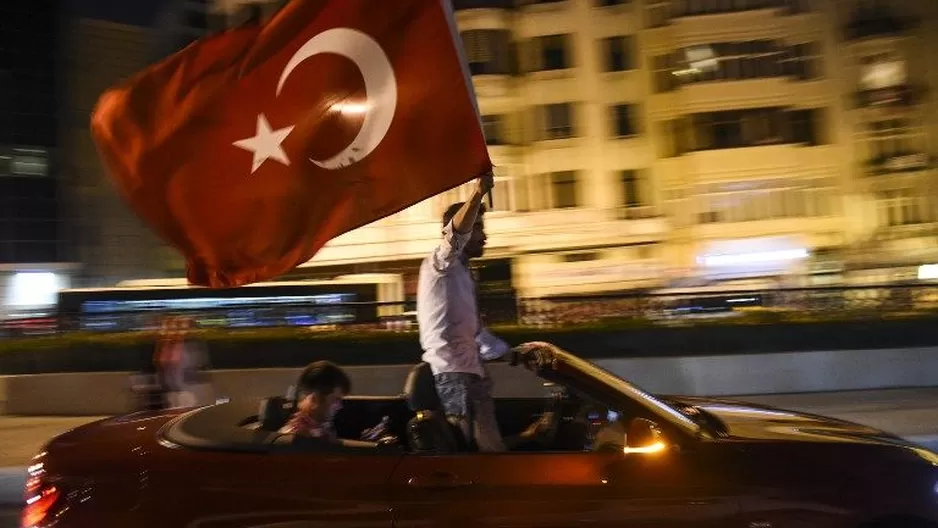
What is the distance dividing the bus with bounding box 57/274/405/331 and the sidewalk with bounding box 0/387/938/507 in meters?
2.13

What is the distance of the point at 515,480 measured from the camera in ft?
11.4

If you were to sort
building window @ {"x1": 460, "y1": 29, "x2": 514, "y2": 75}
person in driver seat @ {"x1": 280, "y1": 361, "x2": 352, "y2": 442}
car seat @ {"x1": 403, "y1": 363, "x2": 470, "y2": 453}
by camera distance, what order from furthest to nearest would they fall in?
1. building window @ {"x1": 460, "y1": 29, "x2": 514, "y2": 75}
2. person in driver seat @ {"x1": 280, "y1": 361, "x2": 352, "y2": 442}
3. car seat @ {"x1": 403, "y1": 363, "x2": 470, "y2": 453}

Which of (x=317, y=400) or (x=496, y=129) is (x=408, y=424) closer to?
(x=317, y=400)

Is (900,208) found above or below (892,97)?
below

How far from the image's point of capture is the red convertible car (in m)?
3.41

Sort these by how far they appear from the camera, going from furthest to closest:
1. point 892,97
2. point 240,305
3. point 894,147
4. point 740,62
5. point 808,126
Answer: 1. point 740,62
2. point 808,126
3. point 894,147
4. point 892,97
5. point 240,305

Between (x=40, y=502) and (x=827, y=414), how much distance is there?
7.66 metres

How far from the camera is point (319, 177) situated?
15.3 ft

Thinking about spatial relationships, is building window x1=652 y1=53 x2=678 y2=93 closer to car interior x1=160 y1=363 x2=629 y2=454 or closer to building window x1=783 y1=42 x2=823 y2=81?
building window x1=783 y1=42 x2=823 y2=81

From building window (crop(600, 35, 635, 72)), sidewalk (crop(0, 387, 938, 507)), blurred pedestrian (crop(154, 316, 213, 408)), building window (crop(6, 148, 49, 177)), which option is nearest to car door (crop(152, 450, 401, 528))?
sidewalk (crop(0, 387, 938, 507))

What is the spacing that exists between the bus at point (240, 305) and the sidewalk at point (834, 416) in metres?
2.13

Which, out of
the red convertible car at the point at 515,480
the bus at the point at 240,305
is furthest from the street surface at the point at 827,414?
the red convertible car at the point at 515,480

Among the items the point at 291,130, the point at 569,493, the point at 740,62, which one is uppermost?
the point at 740,62

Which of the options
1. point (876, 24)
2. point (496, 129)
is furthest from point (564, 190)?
point (876, 24)
